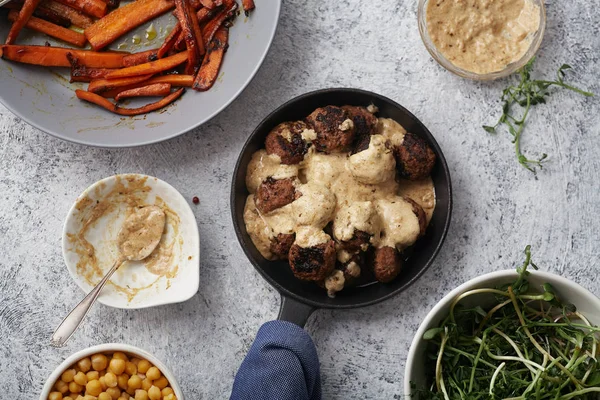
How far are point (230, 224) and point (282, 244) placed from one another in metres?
0.34

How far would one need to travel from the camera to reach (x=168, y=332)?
123 inches

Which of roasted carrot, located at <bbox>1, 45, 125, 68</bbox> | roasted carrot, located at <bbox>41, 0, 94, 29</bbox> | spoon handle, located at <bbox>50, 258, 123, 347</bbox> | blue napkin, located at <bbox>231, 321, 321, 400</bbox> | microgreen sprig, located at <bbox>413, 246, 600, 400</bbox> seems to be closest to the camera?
microgreen sprig, located at <bbox>413, 246, 600, 400</bbox>

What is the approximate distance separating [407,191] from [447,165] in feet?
0.69

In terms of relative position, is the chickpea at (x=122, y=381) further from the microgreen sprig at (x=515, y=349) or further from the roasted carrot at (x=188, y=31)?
the roasted carrot at (x=188, y=31)

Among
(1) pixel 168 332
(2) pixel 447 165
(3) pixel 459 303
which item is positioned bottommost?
(1) pixel 168 332

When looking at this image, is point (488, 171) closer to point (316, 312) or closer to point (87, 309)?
point (316, 312)

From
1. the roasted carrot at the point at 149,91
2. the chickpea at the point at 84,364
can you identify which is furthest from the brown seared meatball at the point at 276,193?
the chickpea at the point at 84,364

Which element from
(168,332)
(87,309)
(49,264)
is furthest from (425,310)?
(49,264)

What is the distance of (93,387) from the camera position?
9.45ft

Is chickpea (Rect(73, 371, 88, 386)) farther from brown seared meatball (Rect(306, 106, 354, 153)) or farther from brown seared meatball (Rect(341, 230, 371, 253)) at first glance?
brown seared meatball (Rect(306, 106, 354, 153))

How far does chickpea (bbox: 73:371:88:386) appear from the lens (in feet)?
9.41

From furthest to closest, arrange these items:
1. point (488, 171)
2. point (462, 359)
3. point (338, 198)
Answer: point (488, 171) → point (338, 198) → point (462, 359)

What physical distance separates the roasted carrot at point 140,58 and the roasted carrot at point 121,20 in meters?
0.12

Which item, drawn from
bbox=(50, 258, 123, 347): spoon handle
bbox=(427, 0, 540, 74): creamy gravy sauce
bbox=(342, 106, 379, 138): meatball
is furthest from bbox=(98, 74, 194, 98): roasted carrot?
bbox=(427, 0, 540, 74): creamy gravy sauce
